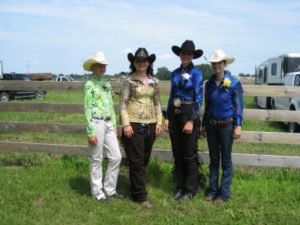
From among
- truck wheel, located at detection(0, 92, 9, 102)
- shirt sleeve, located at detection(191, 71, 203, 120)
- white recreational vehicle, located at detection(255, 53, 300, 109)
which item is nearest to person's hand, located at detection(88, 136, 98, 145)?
shirt sleeve, located at detection(191, 71, 203, 120)

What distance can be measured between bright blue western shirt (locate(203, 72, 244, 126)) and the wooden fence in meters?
1.02

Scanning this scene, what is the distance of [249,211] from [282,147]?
519 cm

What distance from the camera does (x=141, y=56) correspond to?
5496 mm

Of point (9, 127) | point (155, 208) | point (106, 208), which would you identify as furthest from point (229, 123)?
point (9, 127)

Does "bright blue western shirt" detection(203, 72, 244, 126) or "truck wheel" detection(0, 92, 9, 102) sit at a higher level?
"bright blue western shirt" detection(203, 72, 244, 126)

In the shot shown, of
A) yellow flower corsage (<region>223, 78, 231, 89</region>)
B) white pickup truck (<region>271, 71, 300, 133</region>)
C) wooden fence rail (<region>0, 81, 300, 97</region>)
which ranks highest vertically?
yellow flower corsage (<region>223, 78, 231, 89</region>)

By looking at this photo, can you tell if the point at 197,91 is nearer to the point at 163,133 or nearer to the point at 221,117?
the point at 221,117

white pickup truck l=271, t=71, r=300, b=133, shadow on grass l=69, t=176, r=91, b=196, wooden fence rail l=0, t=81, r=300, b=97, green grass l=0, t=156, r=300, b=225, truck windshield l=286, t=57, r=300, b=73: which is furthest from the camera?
truck windshield l=286, t=57, r=300, b=73

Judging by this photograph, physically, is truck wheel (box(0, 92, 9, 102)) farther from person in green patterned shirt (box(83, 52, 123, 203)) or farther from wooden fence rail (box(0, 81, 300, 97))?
person in green patterned shirt (box(83, 52, 123, 203))

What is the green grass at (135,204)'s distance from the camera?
523 centimetres

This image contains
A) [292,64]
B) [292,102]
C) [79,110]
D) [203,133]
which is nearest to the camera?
[203,133]

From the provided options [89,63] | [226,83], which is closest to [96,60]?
[89,63]

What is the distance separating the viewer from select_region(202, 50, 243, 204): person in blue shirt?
553 centimetres

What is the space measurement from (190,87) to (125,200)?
1629 mm
